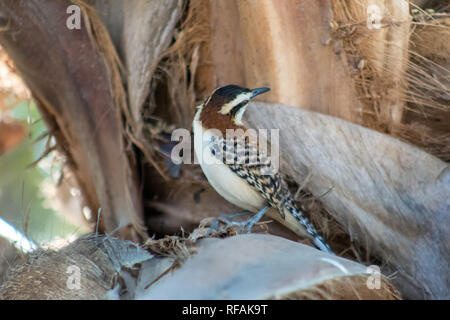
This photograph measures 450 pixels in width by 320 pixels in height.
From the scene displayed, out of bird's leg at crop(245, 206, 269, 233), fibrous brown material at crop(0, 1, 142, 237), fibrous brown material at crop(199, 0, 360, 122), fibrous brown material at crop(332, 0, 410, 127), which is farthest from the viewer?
fibrous brown material at crop(0, 1, 142, 237)

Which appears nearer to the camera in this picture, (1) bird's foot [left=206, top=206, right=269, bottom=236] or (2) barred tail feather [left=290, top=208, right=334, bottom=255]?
(1) bird's foot [left=206, top=206, right=269, bottom=236]

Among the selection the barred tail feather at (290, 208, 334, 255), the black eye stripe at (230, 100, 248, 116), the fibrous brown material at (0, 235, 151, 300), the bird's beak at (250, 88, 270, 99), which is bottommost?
the barred tail feather at (290, 208, 334, 255)

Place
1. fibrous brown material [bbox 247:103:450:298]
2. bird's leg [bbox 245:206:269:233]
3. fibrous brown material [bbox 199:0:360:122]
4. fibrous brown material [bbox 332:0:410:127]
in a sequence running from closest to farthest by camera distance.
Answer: fibrous brown material [bbox 247:103:450:298] < fibrous brown material [bbox 332:0:410:127] < fibrous brown material [bbox 199:0:360:122] < bird's leg [bbox 245:206:269:233]

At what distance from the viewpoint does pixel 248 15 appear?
296 cm

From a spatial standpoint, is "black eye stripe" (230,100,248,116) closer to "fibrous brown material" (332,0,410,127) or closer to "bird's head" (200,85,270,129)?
"bird's head" (200,85,270,129)

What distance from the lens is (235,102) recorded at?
118 inches

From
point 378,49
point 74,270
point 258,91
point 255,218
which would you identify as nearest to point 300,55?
point 258,91

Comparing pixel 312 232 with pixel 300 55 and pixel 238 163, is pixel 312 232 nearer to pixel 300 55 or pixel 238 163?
pixel 238 163

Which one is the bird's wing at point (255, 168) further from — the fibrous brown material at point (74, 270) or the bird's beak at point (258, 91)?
the fibrous brown material at point (74, 270)

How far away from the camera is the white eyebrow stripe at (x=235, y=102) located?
2.92 m

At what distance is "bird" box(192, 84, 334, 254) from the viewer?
9.96ft

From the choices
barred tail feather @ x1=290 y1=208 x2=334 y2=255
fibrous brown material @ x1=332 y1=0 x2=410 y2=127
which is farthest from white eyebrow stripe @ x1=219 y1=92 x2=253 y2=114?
barred tail feather @ x1=290 y1=208 x2=334 y2=255

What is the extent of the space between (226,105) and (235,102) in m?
0.09
